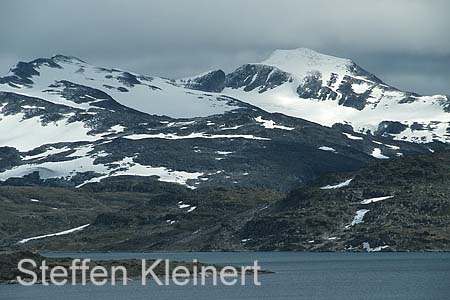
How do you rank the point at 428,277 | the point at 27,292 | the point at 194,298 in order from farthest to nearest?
1. the point at 428,277
2. the point at 27,292
3. the point at 194,298

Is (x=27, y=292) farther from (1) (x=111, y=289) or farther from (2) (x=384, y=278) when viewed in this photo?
(2) (x=384, y=278)

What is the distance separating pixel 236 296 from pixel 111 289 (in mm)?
28186

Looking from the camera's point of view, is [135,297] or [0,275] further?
[0,275]

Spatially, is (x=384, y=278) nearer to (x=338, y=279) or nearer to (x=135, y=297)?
(x=338, y=279)

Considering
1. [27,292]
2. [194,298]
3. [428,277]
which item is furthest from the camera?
[428,277]

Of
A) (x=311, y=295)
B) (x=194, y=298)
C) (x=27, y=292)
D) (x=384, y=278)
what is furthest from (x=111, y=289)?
(x=384, y=278)

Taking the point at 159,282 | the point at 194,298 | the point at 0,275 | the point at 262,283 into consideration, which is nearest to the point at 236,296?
the point at 194,298

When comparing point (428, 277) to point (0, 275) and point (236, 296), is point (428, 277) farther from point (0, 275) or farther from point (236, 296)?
point (0, 275)

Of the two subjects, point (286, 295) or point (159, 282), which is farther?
point (159, 282)

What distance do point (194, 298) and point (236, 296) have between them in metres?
6.98

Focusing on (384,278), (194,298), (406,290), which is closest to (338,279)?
(384,278)

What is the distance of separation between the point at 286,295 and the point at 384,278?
3451cm

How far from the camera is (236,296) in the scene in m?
165

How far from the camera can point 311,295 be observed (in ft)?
542
